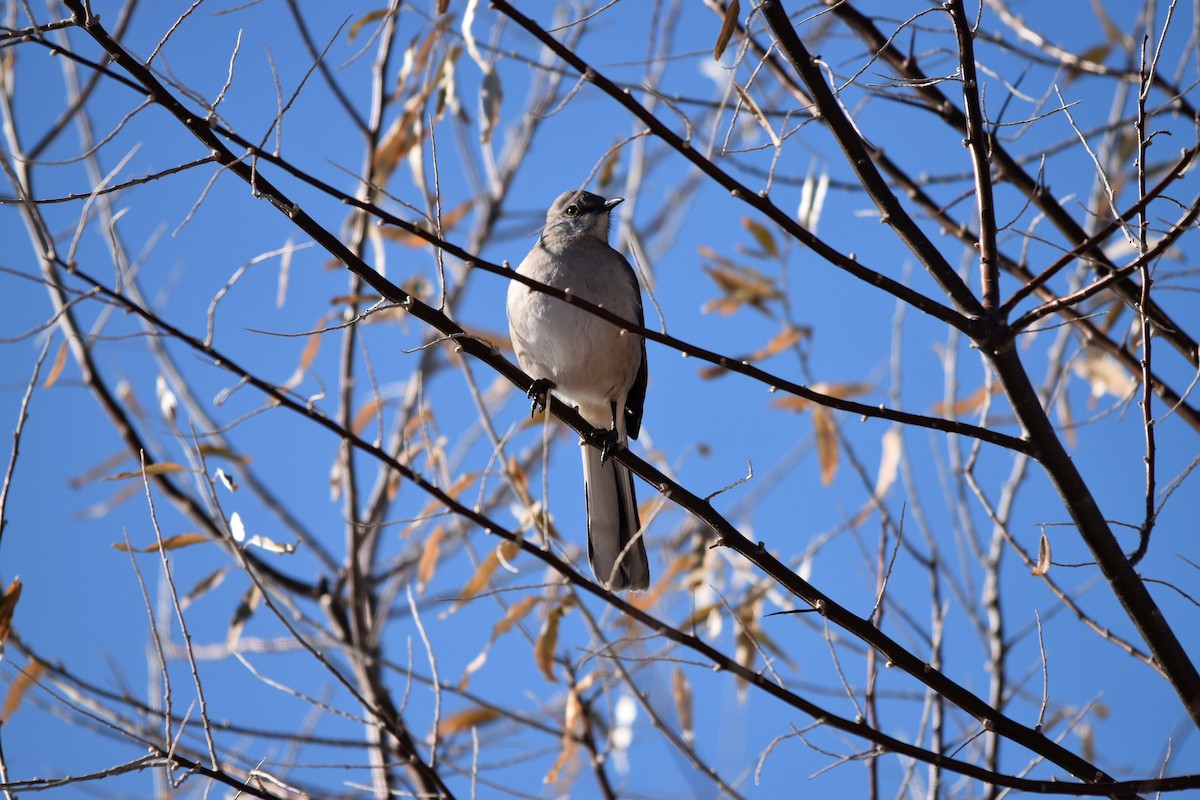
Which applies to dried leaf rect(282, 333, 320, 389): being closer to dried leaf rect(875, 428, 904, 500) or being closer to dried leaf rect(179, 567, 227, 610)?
dried leaf rect(179, 567, 227, 610)

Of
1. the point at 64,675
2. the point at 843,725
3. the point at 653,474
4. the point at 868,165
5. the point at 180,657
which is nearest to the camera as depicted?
the point at 843,725

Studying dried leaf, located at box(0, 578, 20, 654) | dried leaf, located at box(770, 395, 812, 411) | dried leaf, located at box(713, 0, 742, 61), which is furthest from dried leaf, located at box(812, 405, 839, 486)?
dried leaf, located at box(0, 578, 20, 654)

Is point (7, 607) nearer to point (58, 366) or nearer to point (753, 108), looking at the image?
point (58, 366)

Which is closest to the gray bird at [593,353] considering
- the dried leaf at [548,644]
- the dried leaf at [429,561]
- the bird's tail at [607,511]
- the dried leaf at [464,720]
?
the bird's tail at [607,511]

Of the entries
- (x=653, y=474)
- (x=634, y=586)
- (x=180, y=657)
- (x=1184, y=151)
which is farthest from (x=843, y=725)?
(x=180, y=657)

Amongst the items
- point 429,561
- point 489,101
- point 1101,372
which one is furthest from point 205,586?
point 1101,372

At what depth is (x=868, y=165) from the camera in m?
2.13

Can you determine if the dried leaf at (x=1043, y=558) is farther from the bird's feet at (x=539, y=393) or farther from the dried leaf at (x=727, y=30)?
the bird's feet at (x=539, y=393)

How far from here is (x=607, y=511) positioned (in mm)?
3822

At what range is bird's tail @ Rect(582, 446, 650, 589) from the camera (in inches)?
144

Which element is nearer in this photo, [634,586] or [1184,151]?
[1184,151]

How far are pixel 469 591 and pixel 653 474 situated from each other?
1.25 m

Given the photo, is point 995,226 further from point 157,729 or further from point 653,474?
point 157,729

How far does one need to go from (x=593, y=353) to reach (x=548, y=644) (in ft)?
4.02
